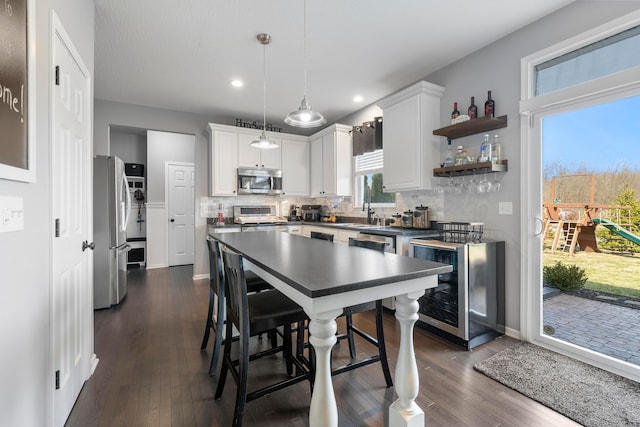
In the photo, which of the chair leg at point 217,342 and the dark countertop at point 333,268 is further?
the chair leg at point 217,342

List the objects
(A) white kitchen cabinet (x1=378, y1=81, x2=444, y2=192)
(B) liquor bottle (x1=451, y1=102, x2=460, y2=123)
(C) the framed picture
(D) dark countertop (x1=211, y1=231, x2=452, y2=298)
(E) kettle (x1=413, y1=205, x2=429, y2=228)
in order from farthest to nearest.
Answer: (E) kettle (x1=413, y1=205, x2=429, y2=228) < (A) white kitchen cabinet (x1=378, y1=81, x2=444, y2=192) < (B) liquor bottle (x1=451, y1=102, x2=460, y2=123) < (D) dark countertop (x1=211, y1=231, x2=452, y2=298) < (C) the framed picture

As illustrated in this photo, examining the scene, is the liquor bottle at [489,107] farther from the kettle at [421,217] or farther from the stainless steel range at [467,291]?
the kettle at [421,217]

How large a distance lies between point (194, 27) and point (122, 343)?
284cm

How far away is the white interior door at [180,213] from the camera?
588 cm

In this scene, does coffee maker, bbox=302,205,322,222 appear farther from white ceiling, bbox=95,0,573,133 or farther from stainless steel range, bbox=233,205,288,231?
white ceiling, bbox=95,0,573,133

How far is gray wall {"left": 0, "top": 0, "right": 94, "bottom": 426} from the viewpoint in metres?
1.00

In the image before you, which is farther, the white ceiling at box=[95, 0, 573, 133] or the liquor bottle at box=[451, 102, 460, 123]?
the liquor bottle at box=[451, 102, 460, 123]

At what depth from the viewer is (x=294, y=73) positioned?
349 cm

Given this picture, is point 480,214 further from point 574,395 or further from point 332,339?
point 332,339

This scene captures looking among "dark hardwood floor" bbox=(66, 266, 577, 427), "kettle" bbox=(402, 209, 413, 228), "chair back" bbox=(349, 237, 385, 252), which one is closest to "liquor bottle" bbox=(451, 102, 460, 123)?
"kettle" bbox=(402, 209, 413, 228)

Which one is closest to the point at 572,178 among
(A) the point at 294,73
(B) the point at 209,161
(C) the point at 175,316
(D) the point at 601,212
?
(D) the point at 601,212

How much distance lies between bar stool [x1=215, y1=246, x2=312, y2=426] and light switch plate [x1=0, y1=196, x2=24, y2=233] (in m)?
0.81

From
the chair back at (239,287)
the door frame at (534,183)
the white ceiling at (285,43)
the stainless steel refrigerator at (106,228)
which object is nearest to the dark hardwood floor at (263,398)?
the door frame at (534,183)

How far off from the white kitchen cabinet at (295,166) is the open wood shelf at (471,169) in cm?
275
